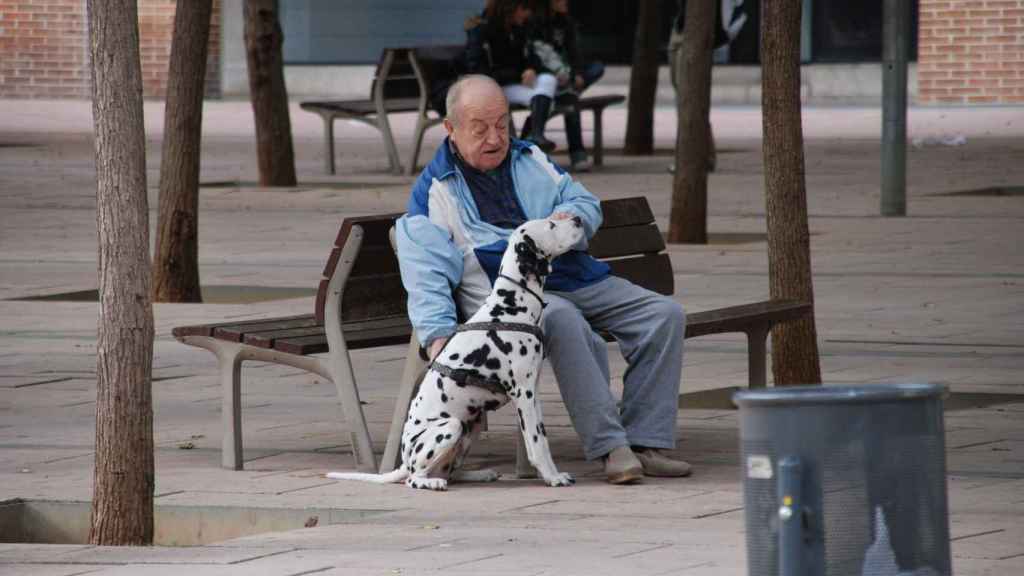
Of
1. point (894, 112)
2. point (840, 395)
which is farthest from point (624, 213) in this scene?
point (894, 112)

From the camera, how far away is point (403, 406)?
6906 millimetres

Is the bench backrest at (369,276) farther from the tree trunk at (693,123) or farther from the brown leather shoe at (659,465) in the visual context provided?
the tree trunk at (693,123)

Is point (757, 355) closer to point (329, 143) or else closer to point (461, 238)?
point (461, 238)

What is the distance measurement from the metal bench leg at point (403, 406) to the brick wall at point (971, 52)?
23125mm

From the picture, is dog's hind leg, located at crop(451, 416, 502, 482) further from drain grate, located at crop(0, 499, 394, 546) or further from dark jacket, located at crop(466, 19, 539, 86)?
dark jacket, located at crop(466, 19, 539, 86)

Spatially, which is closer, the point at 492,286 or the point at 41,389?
the point at 492,286

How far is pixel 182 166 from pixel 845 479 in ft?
25.9

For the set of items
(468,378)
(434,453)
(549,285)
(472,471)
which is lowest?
(472,471)

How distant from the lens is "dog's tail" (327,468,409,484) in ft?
22.0

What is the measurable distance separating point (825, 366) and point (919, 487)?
16.8 ft

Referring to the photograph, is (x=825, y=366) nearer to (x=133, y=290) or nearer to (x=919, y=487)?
(x=133, y=290)

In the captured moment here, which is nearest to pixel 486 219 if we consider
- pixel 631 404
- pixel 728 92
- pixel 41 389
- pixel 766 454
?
pixel 631 404

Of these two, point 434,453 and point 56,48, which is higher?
point 434,453

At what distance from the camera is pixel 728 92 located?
31.6 m
